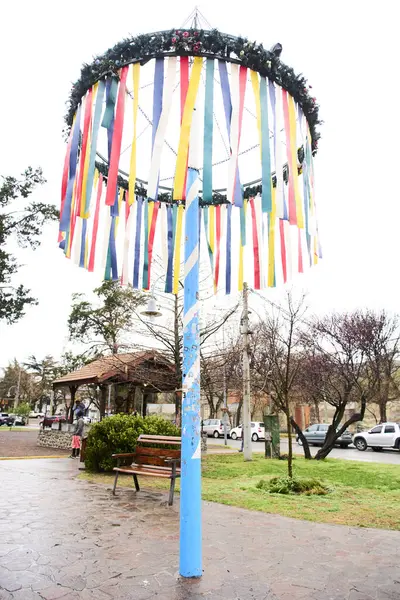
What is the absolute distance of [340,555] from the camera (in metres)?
4.73

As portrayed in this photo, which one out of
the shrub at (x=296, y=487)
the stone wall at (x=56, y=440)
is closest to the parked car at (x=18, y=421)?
Answer: the stone wall at (x=56, y=440)

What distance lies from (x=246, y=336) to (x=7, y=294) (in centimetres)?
1630

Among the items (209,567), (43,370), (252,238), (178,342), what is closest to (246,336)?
(178,342)

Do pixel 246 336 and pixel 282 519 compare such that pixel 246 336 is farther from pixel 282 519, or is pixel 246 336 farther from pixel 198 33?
pixel 198 33

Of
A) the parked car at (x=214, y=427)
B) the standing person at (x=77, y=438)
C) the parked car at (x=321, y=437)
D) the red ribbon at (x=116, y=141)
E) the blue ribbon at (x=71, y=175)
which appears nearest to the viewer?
the red ribbon at (x=116, y=141)

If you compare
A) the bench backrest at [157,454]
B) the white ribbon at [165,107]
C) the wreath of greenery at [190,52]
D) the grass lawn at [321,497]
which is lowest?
the grass lawn at [321,497]

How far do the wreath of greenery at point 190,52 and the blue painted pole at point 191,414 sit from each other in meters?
1.15

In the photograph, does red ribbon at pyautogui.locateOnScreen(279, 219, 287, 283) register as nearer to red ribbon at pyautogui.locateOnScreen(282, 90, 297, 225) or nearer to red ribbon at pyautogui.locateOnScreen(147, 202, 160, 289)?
red ribbon at pyautogui.locateOnScreen(282, 90, 297, 225)

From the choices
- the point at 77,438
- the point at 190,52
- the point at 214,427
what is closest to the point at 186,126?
the point at 190,52

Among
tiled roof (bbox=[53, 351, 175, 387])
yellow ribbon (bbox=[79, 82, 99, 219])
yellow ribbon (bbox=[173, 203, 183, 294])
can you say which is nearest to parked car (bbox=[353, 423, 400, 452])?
tiled roof (bbox=[53, 351, 175, 387])

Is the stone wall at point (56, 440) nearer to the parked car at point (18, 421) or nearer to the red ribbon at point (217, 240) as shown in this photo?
the red ribbon at point (217, 240)

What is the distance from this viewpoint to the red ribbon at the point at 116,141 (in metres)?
4.26

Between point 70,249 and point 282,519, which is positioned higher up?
point 70,249

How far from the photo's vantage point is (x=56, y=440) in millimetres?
20172
